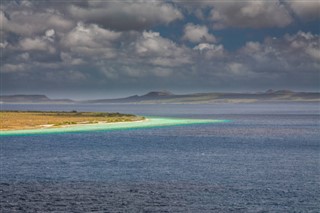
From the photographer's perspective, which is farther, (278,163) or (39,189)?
(278,163)

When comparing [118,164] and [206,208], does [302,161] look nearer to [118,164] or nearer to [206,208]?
[118,164]

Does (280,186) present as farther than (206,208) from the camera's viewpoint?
Yes

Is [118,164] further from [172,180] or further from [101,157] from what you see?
[172,180]

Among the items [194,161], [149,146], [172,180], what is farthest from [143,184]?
[149,146]

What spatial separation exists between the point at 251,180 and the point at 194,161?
2016cm

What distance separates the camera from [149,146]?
101 metres

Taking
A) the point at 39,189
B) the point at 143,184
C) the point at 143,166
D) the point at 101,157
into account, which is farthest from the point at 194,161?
the point at 39,189

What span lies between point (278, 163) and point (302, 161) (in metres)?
4.82

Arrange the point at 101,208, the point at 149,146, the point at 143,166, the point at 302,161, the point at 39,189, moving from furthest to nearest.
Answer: the point at 149,146, the point at 302,161, the point at 143,166, the point at 39,189, the point at 101,208

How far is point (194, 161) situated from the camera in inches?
3017

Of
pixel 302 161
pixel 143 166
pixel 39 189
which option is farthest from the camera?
pixel 302 161

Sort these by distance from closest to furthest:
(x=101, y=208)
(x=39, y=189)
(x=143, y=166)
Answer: (x=101, y=208)
(x=39, y=189)
(x=143, y=166)

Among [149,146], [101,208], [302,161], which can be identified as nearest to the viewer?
[101,208]

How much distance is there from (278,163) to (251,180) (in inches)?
729
